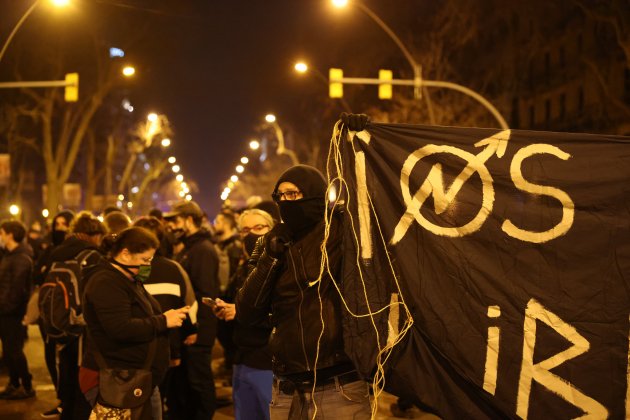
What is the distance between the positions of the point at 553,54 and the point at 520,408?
47.5 metres

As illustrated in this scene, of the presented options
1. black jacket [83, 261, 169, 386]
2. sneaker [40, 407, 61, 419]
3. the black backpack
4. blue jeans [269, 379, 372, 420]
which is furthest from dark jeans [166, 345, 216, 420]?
blue jeans [269, 379, 372, 420]

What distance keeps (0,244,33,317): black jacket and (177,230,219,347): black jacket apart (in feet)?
8.99

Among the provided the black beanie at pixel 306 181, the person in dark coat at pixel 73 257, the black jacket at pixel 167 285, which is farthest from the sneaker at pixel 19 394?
the black beanie at pixel 306 181

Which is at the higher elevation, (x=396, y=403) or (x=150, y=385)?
(x=150, y=385)

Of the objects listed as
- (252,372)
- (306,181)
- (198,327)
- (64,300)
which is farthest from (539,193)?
(64,300)

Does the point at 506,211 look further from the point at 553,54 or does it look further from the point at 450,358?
the point at 553,54

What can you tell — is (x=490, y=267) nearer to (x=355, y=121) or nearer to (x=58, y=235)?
(x=355, y=121)

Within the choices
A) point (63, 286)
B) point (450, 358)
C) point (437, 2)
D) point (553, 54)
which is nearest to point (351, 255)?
point (450, 358)

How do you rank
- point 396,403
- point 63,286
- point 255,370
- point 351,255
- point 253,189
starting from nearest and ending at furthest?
1. point 351,255
2. point 255,370
3. point 63,286
4. point 396,403
5. point 253,189

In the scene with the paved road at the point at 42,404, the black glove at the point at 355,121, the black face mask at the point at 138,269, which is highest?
the black glove at the point at 355,121

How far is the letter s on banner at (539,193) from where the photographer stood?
3742 mm

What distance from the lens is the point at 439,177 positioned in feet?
12.8

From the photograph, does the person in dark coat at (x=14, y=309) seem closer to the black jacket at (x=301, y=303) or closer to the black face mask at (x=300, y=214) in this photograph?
the black jacket at (x=301, y=303)

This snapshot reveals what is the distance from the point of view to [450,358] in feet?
12.1
